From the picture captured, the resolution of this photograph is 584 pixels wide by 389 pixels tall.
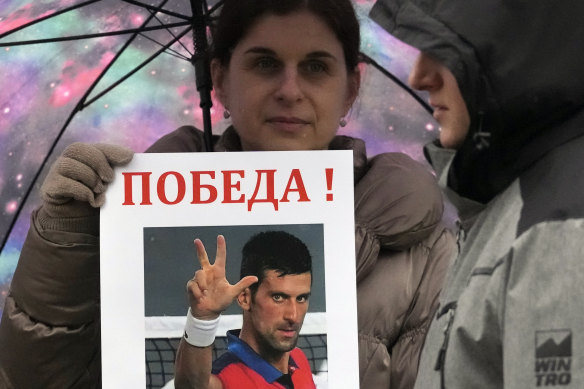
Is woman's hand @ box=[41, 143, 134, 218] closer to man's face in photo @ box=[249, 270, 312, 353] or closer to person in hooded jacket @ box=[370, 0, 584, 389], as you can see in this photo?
man's face in photo @ box=[249, 270, 312, 353]

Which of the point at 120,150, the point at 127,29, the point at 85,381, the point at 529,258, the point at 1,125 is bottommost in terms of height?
the point at 85,381

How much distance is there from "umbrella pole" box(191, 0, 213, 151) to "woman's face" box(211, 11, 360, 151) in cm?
16

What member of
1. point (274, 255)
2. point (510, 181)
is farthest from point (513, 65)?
point (274, 255)

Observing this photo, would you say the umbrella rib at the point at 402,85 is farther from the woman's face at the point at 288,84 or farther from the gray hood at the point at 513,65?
the gray hood at the point at 513,65

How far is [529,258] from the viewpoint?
1.33 metres

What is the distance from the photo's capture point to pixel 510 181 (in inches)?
59.6

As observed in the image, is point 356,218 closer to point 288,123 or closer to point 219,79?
point 288,123

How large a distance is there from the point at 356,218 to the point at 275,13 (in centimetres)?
46

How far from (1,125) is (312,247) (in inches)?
33.9

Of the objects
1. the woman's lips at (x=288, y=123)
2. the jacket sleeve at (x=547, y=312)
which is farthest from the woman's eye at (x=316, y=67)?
the jacket sleeve at (x=547, y=312)

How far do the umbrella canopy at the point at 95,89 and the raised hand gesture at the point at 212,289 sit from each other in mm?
529

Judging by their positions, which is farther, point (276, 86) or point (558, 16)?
point (276, 86)

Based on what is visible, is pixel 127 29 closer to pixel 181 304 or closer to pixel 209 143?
pixel 209 143

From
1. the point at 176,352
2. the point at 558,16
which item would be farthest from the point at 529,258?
the point at 176,352
